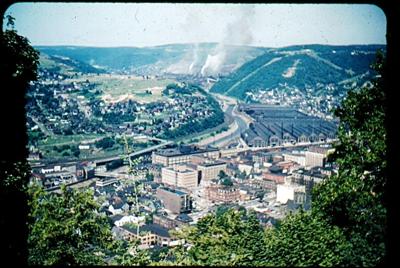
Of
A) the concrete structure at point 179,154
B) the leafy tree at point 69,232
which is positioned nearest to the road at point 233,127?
the concrete structure at point 179,154

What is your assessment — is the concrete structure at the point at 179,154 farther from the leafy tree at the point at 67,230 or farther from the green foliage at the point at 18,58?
the green foliage at the point at 18,58

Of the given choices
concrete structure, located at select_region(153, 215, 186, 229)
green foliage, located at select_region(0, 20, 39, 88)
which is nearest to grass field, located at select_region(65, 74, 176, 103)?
concrete structure, located at select_region(153, 215, 186, 229)

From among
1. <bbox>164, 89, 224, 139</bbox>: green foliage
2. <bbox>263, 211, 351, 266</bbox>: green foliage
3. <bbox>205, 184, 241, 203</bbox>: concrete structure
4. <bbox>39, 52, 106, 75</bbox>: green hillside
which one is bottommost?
<bbox>205, 184, 241, 203</bbox>: concrete structure

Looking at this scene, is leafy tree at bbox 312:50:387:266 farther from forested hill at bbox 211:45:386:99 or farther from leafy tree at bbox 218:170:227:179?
forested hill at bbox 211:45:386:99

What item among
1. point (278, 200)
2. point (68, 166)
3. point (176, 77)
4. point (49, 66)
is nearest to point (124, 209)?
point (68, 166)

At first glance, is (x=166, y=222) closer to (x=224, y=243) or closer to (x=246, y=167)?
(x=224, y=243)

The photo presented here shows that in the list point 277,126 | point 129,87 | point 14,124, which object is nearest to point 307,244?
point 14,124

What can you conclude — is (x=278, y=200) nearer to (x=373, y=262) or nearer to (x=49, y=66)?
(x=49, y=66)
